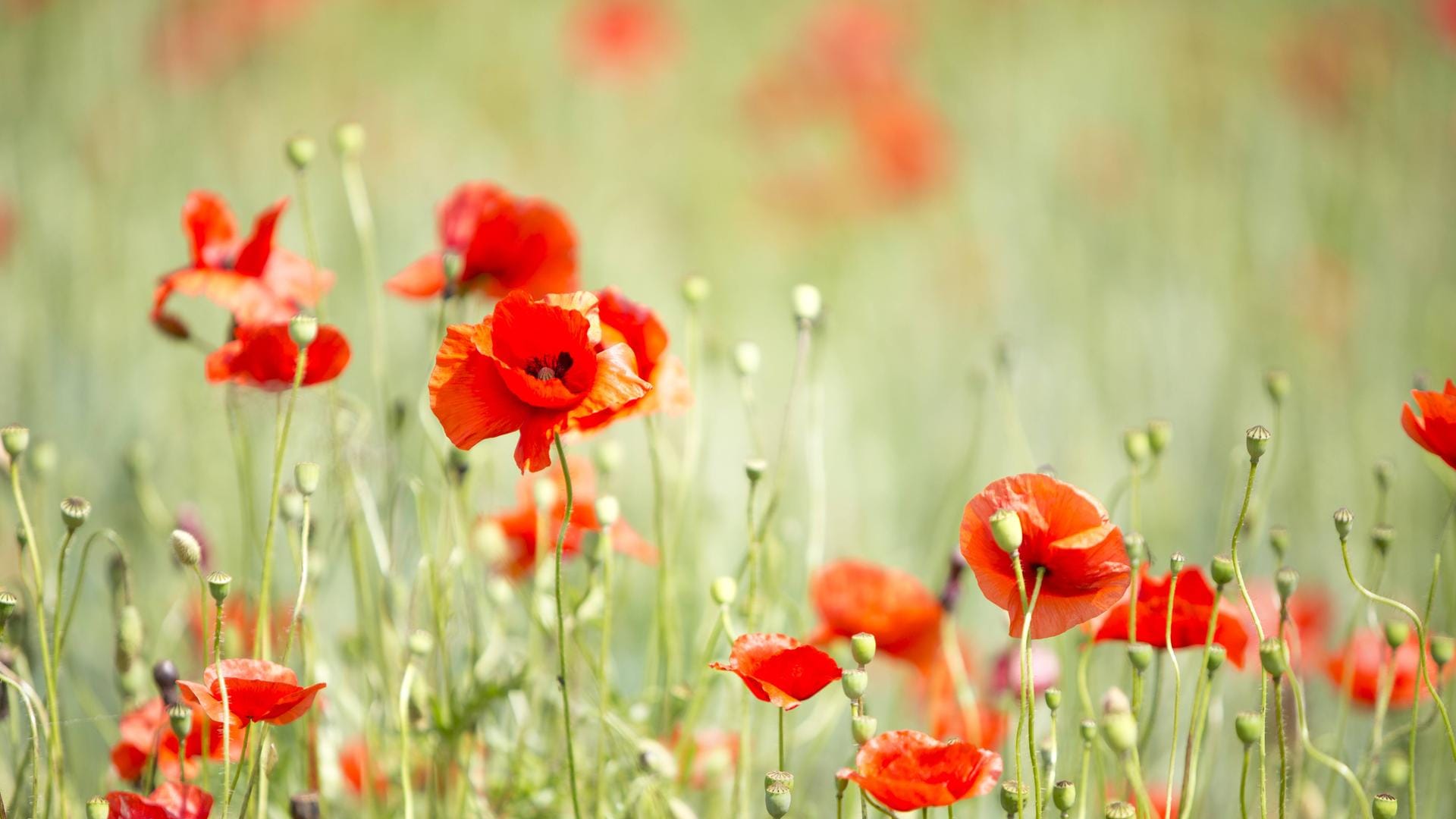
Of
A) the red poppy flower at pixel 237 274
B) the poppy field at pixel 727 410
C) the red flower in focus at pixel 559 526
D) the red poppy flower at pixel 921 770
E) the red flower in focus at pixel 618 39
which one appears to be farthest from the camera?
the red flower in focus at pixel 618 39

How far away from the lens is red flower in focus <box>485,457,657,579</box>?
0.94m

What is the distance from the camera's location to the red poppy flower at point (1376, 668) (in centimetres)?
87

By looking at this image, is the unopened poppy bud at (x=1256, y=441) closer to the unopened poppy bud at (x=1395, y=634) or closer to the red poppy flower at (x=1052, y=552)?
the red poppy flower at (x=1052, y=552)

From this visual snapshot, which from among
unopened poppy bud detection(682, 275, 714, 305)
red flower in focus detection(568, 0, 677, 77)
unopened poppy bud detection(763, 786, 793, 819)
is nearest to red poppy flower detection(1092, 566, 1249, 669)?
unopened poppy bud detection(763, 786, 793, 819)

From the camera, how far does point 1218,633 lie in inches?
28.9

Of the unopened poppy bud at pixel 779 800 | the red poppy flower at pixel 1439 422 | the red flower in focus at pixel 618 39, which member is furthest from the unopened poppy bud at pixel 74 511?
the red flower in focus at pixel 618 39

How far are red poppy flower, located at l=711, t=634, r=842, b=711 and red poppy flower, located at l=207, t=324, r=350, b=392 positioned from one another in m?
0.29

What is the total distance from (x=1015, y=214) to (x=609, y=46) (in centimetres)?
99

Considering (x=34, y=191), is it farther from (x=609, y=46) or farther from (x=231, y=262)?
(x=231, y=262)

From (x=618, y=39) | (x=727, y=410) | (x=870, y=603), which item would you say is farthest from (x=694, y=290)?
(x=618, y=39)

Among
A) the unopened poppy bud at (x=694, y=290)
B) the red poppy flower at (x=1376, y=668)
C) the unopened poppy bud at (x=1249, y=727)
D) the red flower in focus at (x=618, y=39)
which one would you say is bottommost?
the red poppy flower at (x=1376, y=668)

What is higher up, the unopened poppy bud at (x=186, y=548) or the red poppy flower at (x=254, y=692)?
the unopened poppy bud at (x=186, y=548)

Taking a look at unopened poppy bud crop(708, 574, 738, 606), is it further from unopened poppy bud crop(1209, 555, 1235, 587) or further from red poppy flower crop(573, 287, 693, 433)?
unopened poppy bud crop(1209, 555, 1235, 587)

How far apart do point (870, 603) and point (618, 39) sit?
2258 mm
